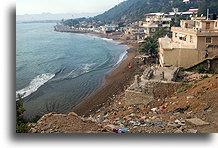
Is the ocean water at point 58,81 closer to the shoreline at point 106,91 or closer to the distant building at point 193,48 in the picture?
the shoreline at point 106,91

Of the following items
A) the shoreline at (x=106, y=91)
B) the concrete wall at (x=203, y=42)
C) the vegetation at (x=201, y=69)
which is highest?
the concrete wall at (x=203, y=42)

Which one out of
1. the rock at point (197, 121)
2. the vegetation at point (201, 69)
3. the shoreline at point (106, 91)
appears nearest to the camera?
the rock at point (197, 121)

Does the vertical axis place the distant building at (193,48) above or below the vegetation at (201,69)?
above

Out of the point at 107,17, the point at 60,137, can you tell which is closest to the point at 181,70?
Result: the point at 60,137

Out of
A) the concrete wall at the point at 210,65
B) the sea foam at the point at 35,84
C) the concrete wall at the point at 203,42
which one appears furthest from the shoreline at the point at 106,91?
the concrete wall at the point at 203,42

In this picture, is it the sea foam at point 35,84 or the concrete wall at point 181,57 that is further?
the sea foam at point 35,84

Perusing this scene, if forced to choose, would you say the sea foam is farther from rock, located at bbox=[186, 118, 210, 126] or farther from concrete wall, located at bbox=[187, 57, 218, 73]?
rock, located at bbox=[186, 118, 210, 126]

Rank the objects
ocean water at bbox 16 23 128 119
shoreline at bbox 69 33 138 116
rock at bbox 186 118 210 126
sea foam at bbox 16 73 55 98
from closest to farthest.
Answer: rock at bbox 186 118 210 126
shoreline at bbox 69 33 138 116
ocean water at bbox 16 23 128 119
sea foam at bbox 16 73 55 98

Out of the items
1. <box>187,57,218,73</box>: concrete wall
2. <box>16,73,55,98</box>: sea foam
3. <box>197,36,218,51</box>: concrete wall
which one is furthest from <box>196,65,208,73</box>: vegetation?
<box>16,73,55,98</box>: sea foam

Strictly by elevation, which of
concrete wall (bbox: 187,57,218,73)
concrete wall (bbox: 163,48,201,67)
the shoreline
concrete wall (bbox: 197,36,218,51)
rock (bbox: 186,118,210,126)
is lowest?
the shoreline
